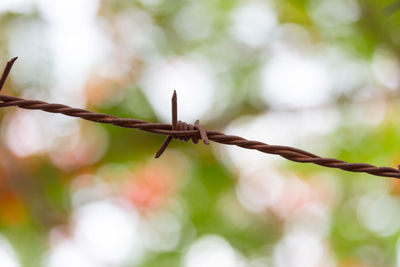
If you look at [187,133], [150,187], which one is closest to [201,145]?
[150,187]

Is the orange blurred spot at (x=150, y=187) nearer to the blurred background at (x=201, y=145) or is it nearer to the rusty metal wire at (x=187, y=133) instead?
the blurred background at (x=201, y=145)

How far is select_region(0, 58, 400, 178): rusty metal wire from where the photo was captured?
76 centimetres

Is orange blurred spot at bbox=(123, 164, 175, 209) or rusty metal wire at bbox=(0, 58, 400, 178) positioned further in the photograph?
orange blurred spot at bbox=(123, 164, 175, 209)

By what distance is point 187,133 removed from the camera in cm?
79

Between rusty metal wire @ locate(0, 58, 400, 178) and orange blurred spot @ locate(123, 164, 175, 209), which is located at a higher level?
rusty metal wire @ locate(0, 58, 400, 178)

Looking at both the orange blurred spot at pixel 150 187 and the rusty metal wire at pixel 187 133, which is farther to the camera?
the orange blurred spot at pixel 150 187

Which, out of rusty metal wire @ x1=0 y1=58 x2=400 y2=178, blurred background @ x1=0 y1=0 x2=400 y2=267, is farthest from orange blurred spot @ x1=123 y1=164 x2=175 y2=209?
rusty metal wire @ x1=0 y1=58 x2=400 y2=178

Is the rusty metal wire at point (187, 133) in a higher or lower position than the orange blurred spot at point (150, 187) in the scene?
higher

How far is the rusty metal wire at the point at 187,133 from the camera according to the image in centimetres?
76

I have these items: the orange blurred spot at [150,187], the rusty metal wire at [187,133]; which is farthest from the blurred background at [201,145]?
the rusty metal wire at [187,133]

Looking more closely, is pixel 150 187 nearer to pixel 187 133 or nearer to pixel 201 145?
pixel 201 145

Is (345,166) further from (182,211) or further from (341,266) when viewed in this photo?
(341,266)

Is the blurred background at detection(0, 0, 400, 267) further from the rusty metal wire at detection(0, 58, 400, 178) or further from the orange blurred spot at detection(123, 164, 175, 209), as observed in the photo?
the rusty metal wire at detection(0, 58, 400, 178)

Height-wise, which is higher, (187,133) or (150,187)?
(187,133)
